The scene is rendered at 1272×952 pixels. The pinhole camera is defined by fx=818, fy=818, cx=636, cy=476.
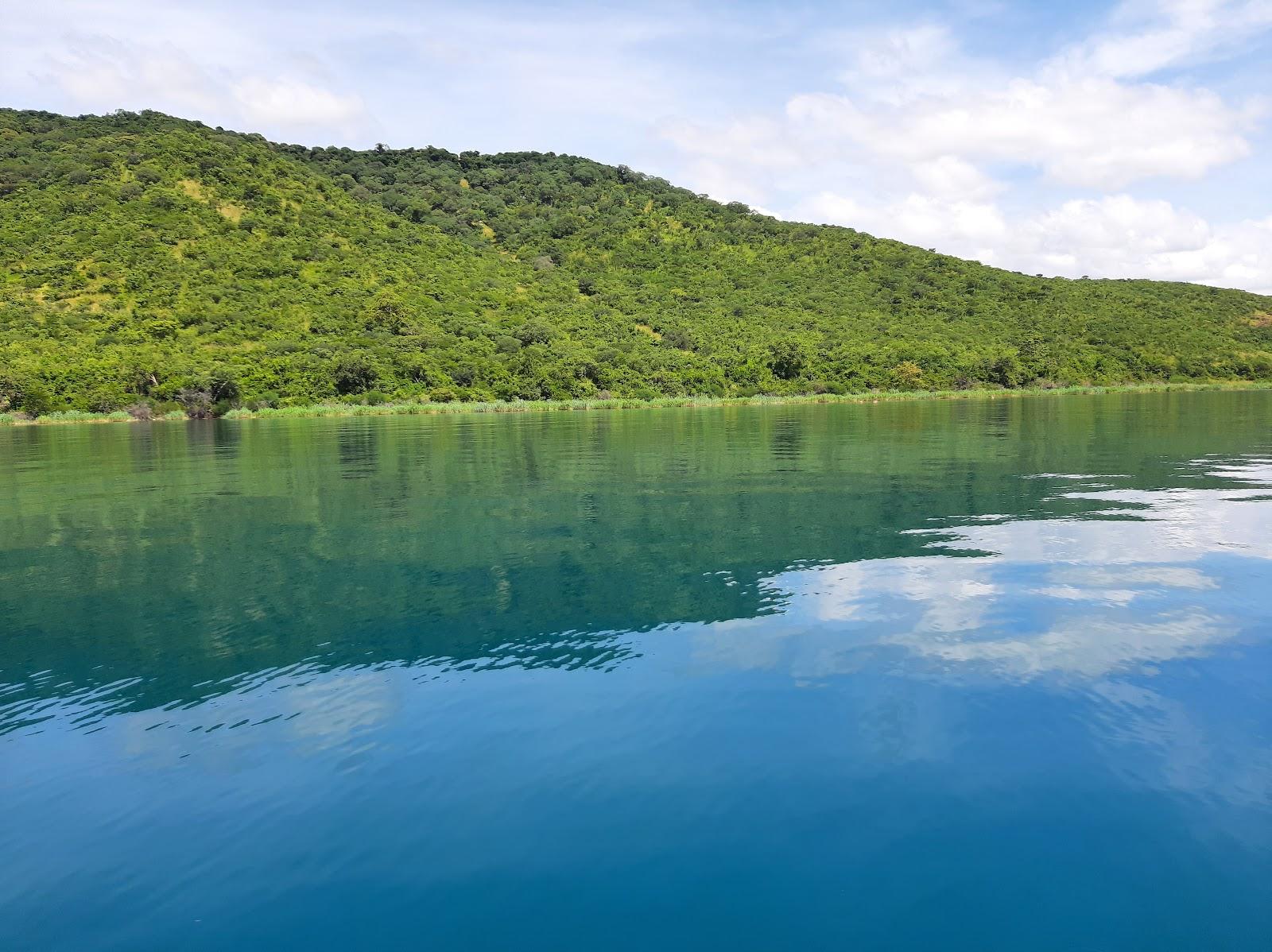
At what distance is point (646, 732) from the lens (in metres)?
8.98

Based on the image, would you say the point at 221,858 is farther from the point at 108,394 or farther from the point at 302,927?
the point at 108,394

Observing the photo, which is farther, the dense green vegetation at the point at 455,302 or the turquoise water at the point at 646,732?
the dense green vegetation at the point at 455,302

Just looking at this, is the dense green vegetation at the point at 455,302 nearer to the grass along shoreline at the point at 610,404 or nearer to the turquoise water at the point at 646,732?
the grass along shoreline at the point at 610,404

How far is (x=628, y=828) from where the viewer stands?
7035mm

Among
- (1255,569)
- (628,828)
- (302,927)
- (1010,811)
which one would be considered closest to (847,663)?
(1010,811)

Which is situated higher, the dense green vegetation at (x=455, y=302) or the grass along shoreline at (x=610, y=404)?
the dense green vegetation at (x=455, y=302)

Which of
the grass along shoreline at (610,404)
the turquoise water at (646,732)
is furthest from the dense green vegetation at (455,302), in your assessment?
the turquoise water at (646,732)

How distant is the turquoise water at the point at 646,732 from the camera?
6078mm

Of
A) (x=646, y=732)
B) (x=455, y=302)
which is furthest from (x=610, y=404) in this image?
(x=646, y=732)

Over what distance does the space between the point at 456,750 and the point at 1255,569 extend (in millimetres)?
14901

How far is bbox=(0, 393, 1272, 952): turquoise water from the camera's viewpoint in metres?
6.08

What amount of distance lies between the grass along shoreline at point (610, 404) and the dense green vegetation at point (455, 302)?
7.70 ft

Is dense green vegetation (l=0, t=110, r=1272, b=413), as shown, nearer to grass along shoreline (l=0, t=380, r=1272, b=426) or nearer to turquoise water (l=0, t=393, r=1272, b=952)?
grass along shoreline (l=0, t=380, r=1272, b=426)

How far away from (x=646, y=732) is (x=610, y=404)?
94.2 meters
